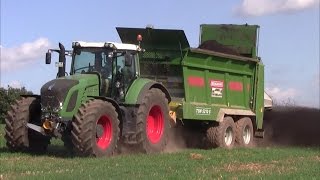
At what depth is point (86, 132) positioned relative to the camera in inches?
437

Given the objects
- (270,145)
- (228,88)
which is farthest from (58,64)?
(270,145)

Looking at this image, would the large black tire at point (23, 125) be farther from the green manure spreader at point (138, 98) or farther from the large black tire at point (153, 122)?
the large black tire at point (153, 122)

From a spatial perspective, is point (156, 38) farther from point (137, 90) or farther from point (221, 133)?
point (221, 133)

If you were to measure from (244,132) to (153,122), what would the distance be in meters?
4.31

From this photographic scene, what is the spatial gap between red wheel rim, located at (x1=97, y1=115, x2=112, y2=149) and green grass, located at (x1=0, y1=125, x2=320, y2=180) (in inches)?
23.3

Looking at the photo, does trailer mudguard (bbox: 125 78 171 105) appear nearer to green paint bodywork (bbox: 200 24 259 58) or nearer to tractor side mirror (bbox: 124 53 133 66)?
tractor side mirror (bbox: 124 53 133 66)

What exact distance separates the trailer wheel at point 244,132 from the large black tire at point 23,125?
613 centimetres

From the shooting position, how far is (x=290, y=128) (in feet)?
60.7

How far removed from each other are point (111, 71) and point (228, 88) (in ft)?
15.2

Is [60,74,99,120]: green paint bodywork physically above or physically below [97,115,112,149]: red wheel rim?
above

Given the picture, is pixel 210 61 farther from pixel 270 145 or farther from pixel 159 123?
pixel 270 145

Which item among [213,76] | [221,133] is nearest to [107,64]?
[213,76]

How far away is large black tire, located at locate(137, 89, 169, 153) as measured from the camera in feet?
40.5

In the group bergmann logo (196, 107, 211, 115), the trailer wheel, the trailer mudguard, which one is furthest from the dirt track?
the trailer mudguard
